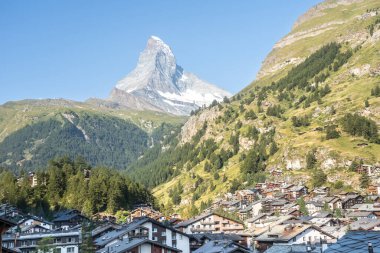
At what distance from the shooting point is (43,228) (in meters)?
129

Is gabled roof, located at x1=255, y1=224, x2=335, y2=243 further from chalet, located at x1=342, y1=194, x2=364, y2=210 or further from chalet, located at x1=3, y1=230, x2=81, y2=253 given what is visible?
chalet, located at x1=342, y1=194, x2=364, y2=210

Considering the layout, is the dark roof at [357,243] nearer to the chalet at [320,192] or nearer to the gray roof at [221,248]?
the gray roof at [221,248]

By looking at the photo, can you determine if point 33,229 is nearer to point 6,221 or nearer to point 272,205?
point 272,205

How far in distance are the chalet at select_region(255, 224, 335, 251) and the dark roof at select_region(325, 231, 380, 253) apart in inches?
2933

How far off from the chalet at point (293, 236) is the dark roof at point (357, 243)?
2933 inches

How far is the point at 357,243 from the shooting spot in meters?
27.9

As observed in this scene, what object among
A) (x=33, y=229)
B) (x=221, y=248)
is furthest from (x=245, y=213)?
(x=221, y=248)

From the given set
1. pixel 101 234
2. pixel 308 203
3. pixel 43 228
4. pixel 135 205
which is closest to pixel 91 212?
pixel 135 205

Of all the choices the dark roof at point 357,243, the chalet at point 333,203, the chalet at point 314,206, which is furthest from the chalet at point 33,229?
the dark roof at point 357,243

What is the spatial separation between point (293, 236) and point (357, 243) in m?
78.2

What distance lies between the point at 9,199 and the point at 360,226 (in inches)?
4740

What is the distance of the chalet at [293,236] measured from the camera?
339 feet

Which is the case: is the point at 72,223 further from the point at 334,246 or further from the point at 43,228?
the point at 334,246

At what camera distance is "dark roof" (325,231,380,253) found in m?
26.8
